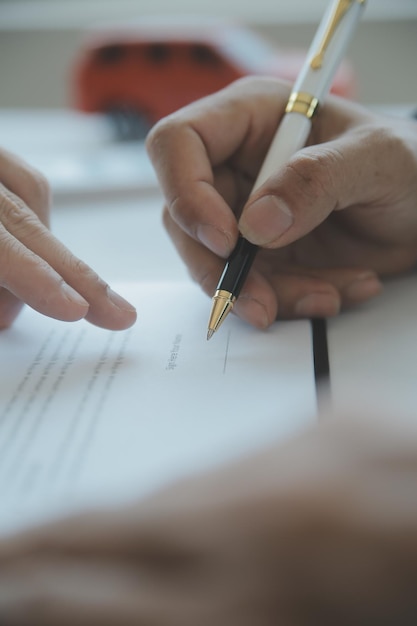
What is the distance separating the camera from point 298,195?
1.64 feet

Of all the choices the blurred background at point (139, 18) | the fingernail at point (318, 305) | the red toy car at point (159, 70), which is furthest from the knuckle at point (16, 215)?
the blurred background at point (139, 18)

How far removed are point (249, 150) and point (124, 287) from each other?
0.17 meters

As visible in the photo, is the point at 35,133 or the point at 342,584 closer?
the point at 342,584

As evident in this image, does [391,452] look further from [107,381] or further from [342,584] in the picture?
[107,381]

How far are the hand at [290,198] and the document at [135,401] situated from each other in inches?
1.7

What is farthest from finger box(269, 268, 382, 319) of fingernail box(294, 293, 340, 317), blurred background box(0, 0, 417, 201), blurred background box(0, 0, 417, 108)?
blurred background box(0, 0, 417, 108)

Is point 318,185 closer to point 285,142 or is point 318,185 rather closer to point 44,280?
point 285,142

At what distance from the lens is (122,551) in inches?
10.3

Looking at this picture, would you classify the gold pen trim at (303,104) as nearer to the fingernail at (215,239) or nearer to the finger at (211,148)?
the finger at (211,148)

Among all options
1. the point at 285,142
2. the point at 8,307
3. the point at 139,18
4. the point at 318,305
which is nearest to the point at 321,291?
the point at 318,305

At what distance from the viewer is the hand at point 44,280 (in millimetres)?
485

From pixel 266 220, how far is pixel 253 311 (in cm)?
7

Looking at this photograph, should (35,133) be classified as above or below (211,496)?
above

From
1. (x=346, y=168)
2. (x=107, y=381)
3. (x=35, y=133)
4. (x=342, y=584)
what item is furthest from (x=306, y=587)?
(x=35, y=133)
